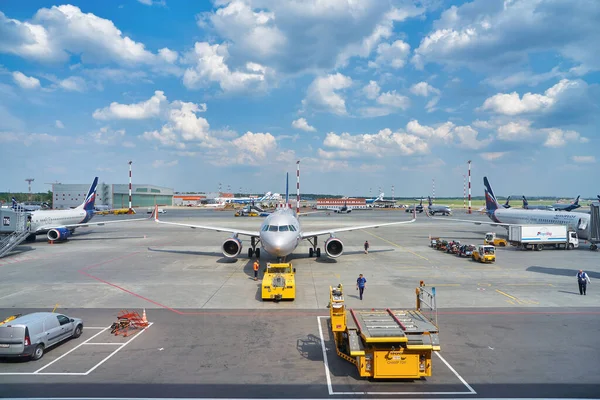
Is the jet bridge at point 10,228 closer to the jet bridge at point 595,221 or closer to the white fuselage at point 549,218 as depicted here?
the jet bridge at point 595,221

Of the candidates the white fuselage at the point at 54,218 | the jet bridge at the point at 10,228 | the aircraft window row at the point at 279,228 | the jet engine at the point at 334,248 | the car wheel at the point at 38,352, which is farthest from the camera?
the white fuselage at the point at 54,218

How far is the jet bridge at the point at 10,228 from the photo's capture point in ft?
117

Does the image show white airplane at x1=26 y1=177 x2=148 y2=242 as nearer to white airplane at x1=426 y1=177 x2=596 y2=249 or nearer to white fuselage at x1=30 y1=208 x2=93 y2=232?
white fuselage at x1=30 y1=208 x2=93 y2=232

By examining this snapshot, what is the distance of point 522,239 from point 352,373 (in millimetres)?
35826

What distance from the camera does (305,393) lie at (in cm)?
1111

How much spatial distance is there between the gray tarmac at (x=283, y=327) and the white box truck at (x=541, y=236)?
580 cm

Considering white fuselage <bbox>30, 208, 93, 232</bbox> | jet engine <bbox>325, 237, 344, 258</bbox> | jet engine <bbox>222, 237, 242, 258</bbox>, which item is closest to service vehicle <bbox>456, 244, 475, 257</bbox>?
jet engine <bbox>325, 237, 344, 258</bbox>

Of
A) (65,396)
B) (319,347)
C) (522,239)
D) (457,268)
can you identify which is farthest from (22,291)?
(522,239)

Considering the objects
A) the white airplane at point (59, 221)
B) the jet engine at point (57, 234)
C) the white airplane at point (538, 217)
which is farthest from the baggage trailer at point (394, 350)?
the jet engine at point (57, 234)

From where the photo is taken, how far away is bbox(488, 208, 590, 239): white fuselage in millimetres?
42678

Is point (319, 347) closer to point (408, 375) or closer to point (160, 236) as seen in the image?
point (408, 375)

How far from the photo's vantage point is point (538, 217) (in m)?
47.3

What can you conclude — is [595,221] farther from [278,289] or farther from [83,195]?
[83,195]

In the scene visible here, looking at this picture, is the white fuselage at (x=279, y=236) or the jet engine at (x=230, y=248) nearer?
the white fuselage at (x=279, y=236)
